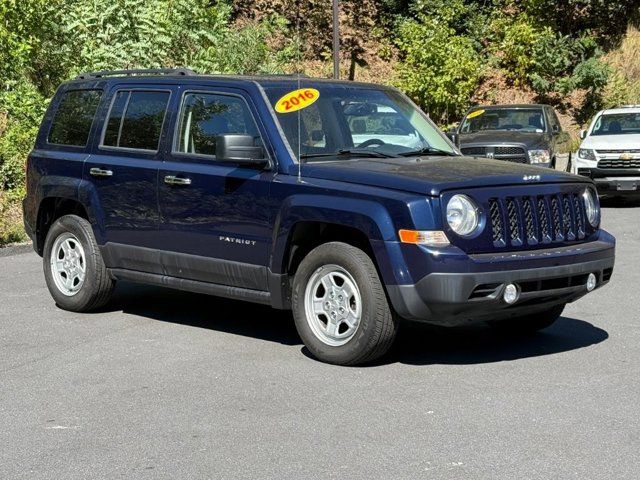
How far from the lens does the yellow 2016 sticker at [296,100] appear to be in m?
8.48

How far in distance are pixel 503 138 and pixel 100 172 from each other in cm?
1173

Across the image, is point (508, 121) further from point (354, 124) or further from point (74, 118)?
point (354, 124)

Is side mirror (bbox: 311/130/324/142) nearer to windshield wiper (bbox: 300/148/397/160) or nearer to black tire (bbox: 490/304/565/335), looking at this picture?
windshield wiper (bbox: 300/148/397/160)

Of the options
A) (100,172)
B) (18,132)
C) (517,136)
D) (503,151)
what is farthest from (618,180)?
(100,172)

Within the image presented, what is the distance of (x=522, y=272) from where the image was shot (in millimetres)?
7570

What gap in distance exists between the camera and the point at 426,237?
7.40 m

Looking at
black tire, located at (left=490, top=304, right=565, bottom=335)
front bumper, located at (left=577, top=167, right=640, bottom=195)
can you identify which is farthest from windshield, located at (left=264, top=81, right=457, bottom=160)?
front bumper, located at (left=577, top=167, right=640, bottom=195)

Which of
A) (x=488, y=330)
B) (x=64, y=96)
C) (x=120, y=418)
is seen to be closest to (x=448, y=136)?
(x=488, y=330)

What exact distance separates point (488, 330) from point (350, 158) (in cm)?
182

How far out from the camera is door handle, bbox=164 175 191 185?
8797 millimetres

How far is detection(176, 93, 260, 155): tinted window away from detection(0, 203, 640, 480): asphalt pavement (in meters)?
1.40

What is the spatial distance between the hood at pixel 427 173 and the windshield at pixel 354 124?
23cm

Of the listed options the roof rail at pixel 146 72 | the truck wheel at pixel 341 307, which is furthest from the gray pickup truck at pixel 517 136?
the truck wheel at pixel 341 307

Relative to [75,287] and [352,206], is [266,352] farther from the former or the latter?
[75,287]
